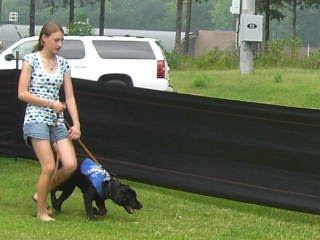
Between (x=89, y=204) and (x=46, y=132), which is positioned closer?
(x=46, y=132)

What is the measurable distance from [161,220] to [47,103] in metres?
1.58

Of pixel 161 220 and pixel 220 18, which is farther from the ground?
pixel 220 18

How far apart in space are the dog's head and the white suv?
977cm

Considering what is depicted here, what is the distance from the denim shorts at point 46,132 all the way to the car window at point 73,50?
10.4 m

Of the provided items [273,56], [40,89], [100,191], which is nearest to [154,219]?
[100,191]

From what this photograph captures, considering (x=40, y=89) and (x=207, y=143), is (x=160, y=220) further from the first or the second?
(x=40, y=89)

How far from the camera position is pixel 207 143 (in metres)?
8.02

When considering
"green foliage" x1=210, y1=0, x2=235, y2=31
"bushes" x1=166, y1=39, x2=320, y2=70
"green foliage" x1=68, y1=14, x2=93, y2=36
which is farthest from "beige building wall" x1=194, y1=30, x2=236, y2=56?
"bushes" x1=166, y1=39, x2=320, y2=70

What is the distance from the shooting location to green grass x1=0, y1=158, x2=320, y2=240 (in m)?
6.59

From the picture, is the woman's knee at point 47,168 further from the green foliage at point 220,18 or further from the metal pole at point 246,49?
the green foliage at point 220,18

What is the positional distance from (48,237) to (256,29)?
15206 millimetres

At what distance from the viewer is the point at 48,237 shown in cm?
636

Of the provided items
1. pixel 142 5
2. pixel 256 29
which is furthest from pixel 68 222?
pixel 142 5

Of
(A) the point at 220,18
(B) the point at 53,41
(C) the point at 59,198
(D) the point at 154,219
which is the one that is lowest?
(D) the point at 154,219
